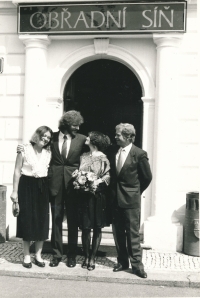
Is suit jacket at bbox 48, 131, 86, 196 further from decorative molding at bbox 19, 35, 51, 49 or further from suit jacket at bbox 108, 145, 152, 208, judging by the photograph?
decorative molding at bbox 19, 35, 51, 49

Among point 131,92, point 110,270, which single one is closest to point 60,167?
point 110,270

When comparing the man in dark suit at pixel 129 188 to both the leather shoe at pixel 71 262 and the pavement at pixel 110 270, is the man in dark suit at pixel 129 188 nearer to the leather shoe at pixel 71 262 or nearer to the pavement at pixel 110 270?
the pavement at pixel 110 270

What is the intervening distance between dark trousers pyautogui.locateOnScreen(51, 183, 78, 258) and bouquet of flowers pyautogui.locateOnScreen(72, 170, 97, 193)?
0.32 m

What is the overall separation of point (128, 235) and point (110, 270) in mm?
566

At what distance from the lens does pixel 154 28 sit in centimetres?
766

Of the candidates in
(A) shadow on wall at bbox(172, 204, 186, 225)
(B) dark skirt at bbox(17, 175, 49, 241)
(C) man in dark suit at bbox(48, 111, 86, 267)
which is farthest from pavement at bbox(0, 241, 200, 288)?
(A) shadow on wall at bbox(172, 204, 186, 225)

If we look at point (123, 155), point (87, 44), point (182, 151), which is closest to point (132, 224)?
point (123, 155)

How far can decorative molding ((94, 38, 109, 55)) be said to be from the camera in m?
8.02

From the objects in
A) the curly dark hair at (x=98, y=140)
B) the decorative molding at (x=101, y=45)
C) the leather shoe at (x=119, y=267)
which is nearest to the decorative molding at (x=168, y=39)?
the decorative molding at (x=101, y=45)

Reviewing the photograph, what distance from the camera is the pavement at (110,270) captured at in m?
5.71

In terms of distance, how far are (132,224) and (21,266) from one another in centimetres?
164

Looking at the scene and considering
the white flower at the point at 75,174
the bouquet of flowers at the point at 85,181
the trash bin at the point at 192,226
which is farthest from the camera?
the trash bin at the point at 192,226

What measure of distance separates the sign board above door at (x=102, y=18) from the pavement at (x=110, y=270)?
3741 millimetres

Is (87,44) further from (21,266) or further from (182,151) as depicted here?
(21,266)
